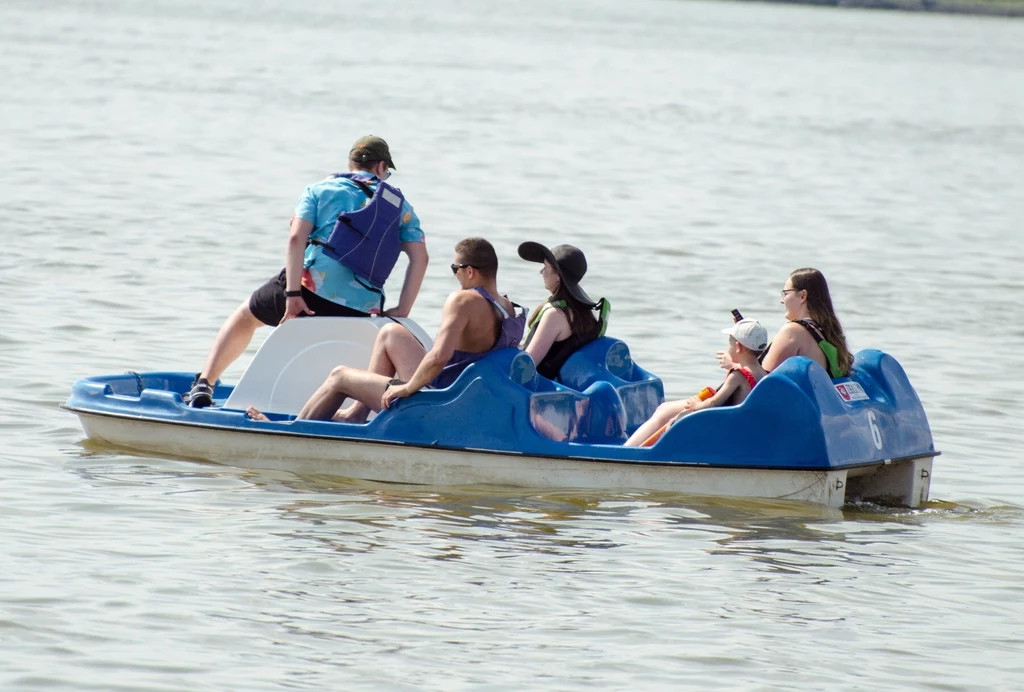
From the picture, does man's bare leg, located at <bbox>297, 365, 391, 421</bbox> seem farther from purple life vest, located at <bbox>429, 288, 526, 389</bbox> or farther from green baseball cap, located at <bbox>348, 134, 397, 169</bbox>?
green baseball cap, located at <bbox>348, 134, 397, 169</bbox>

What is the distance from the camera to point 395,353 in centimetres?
859

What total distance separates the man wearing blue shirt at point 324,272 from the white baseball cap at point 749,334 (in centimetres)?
166

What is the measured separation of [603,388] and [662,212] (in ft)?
48.3

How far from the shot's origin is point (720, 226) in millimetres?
22125

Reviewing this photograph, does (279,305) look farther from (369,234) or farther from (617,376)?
(617,376)

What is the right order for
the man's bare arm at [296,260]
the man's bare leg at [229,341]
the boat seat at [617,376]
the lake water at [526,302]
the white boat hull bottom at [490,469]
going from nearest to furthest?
→ 1. the lake water at [526,302]
2. the white boat hull bottom at [490,469]
3. the man's bare arm at [296,260]
4. the boat seat at [617,376]
5. the man's bare leg at [229,341]

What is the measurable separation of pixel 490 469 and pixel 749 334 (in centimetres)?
142

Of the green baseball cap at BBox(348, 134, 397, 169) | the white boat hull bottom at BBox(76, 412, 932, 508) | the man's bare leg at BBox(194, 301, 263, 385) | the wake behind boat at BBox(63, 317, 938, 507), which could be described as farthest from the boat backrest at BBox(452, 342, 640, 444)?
the man's bare leg at BBox(194, 301, 263, 385)

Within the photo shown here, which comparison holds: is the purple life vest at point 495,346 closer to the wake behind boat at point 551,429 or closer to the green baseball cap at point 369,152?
the wake behind boat at point 551,429

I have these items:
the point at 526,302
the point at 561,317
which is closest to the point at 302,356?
the point at 561,317

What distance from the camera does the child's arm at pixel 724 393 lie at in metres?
8.34

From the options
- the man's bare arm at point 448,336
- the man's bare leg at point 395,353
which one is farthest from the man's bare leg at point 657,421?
the man's bare leg at point 395,353

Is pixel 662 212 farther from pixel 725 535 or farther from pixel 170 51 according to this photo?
pixel 170 51

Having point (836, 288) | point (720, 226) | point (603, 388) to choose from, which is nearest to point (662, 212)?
Answer: point (720, 226)
